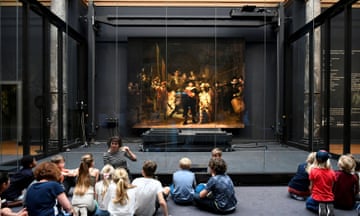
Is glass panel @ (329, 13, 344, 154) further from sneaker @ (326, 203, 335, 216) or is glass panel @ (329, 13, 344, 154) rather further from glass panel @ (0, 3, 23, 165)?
glass panel @ (0, 3, 23, 165)

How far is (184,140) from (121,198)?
7.14 metres

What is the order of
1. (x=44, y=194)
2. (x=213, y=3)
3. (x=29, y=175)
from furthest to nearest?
(x=213, y=3)
(x=29, y=175)
(x=44, y=194)

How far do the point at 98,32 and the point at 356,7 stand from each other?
373 inches

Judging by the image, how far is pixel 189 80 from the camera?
16641mm

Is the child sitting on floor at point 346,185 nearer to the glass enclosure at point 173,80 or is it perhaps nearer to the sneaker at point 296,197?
the sneaker at point 296,197

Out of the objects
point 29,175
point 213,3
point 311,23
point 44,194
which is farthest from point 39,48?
point 311,23

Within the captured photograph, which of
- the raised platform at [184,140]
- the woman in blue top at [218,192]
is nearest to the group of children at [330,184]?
the woman in blue top at [218,192]

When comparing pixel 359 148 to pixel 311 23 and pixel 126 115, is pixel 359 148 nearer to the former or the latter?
pixel 311 23

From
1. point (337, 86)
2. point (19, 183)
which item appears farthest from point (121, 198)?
point (337, 86)

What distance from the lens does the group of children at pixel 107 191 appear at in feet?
15.2

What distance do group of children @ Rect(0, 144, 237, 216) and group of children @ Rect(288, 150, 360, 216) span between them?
1438 mm

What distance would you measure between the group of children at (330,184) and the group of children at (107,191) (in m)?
1.44

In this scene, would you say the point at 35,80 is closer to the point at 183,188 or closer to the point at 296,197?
the point at 183,188

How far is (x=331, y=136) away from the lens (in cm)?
1220
